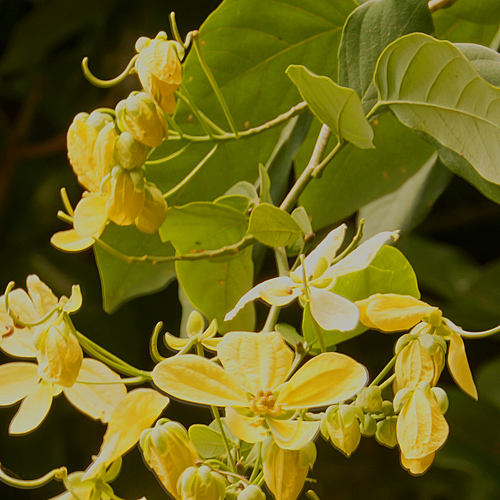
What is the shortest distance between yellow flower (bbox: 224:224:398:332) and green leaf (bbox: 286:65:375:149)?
0.07m

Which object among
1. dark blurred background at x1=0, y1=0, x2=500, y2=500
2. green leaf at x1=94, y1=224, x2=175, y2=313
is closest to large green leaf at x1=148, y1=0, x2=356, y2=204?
green leaf at x1=94, y1=224, x2=175, y2=313

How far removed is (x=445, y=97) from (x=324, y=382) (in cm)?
17

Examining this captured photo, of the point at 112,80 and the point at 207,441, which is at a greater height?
the point at 112,80

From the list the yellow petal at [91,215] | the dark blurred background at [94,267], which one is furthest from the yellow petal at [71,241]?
the dark blurred background at [94,267]

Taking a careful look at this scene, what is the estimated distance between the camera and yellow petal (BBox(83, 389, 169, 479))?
12.0 inches

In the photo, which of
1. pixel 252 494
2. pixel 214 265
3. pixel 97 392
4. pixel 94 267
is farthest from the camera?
pixel 94 267

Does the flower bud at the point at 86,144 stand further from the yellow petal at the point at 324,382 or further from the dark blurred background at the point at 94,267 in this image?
the dark blurred background at the point at 94,267

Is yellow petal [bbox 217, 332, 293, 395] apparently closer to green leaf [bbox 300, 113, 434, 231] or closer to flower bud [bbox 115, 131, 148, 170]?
flower bud [bbox 115, 131, 148, 170]

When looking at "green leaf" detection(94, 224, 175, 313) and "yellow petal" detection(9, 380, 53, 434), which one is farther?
"green leaf" detection(94, 224, 175, 313)

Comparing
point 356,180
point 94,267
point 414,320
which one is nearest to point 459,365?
point 414,320

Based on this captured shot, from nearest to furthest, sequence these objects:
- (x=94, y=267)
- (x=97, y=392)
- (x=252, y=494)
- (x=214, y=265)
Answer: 1. (x=252, y=494)
2. (x=97, y=392)
3. (x=214, y=265)
4. (x=94, y=267)

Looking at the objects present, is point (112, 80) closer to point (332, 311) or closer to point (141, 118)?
point (141, 118)

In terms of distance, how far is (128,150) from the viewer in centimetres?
36

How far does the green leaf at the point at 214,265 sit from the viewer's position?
0.45m
